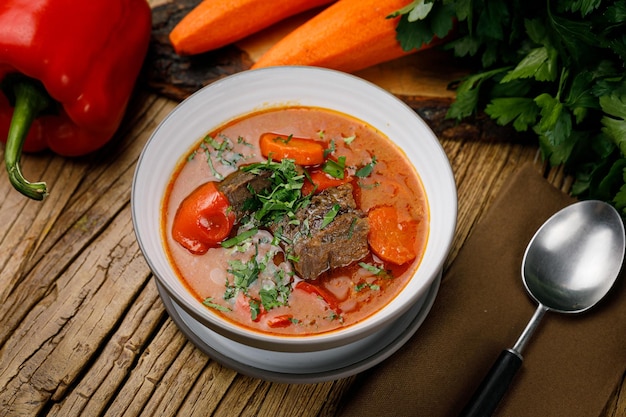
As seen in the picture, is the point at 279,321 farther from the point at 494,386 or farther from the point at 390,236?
the point at 494,386

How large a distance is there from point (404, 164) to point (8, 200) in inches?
75.9

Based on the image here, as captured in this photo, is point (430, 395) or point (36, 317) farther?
point (36, 317)

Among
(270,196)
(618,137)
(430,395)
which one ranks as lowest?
(430,395)

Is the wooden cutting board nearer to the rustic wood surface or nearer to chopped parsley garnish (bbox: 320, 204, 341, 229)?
the rustic wood surface

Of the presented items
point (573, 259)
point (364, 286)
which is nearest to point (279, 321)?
point (364, 286)

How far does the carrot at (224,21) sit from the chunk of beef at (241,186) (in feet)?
3.54

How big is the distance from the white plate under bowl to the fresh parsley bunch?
119 cm

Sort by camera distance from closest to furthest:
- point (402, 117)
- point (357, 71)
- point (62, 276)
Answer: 1. point (402, 117)
2. point (62, 276)
3. point (357, 71)

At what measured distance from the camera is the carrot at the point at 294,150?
2867 millimetres

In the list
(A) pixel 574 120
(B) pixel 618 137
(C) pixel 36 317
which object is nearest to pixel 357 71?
(A) pixel 574 120

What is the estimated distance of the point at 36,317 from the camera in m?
2.94

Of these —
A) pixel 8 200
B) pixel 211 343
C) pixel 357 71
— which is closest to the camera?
pixel 211 343

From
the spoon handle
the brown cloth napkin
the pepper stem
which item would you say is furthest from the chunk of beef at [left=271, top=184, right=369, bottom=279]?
the pepper stem

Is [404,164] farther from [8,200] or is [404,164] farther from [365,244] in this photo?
[8,200]
